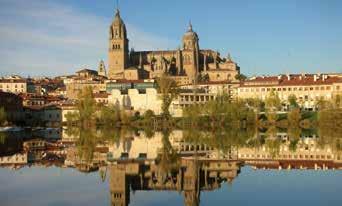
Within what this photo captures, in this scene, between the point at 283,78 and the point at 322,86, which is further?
the point at 283,78

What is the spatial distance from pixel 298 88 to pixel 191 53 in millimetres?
35284

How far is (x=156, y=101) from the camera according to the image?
81062mm

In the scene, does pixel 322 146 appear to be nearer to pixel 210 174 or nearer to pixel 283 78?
pixel 210 174

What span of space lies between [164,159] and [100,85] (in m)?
81.7

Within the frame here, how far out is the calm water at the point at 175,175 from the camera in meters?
18.2

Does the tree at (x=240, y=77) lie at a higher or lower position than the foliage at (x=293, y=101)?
higher

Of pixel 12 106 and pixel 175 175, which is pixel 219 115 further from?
pixel 175 175

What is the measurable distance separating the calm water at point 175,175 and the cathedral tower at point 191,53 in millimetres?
74320

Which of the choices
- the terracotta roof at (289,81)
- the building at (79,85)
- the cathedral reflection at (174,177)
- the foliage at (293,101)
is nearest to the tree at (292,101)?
the foliage at (293,101)

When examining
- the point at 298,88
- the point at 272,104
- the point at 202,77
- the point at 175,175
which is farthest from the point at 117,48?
the point at 175,175

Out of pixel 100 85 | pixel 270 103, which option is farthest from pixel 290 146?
pixel 100 85

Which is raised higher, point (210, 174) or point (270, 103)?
point (270, 103)

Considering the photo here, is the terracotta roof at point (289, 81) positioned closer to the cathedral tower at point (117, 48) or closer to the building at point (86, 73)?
the cathedral tower at point (117, 48)

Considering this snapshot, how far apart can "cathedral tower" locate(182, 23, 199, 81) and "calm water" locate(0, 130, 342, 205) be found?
7432 cm
